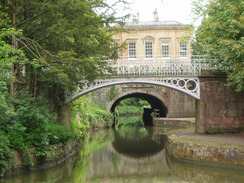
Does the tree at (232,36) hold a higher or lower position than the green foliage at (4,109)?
higher

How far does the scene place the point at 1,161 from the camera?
31.7 feet

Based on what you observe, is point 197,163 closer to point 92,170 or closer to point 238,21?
point 92,170

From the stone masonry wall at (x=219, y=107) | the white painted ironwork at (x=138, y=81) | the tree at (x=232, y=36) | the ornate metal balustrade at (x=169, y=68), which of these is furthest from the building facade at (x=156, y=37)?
the tree at (x=232, y=36)

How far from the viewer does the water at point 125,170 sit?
35.4 feet

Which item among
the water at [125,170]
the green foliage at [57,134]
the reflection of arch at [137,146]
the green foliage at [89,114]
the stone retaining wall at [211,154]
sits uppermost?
the green foliage at [89,114]

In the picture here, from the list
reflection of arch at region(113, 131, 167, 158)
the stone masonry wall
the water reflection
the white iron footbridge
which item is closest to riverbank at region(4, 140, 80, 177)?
the white iron footbridge

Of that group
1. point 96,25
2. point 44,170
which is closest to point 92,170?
point 44,170

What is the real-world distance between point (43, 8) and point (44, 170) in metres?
5.54

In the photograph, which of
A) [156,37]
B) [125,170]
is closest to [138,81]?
[125,170]

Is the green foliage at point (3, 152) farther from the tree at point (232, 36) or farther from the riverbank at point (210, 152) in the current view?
the tree at point (232, 36)

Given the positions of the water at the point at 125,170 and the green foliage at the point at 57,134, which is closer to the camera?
the water at the point at 125,170

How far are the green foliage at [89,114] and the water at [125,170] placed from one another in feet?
8.80

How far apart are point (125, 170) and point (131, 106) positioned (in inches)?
1356

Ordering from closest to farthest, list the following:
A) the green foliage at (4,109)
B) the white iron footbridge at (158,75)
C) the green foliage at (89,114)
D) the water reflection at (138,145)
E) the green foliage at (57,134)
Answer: the green foliage at (4,109), the green foliage at (57,134), the white iron footbridge at (158,75), the water reflection at (138,145), the green foliage at (89,114)
